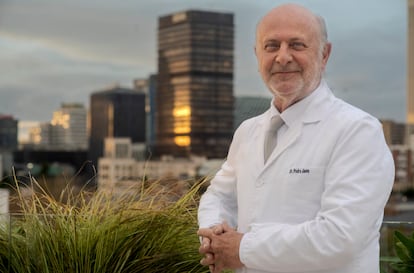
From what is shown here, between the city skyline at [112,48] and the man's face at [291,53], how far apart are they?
61.7 metres

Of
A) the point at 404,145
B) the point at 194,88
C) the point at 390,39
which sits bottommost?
the point at 404,145

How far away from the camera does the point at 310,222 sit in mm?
1092

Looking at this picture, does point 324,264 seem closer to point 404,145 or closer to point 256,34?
point 256,34

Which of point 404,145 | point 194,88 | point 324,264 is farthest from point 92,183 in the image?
point 194,88

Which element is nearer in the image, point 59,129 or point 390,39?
point 59,129

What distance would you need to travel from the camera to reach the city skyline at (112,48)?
65875 mm

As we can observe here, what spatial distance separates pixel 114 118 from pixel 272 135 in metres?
67.9

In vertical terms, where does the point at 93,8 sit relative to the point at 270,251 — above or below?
above

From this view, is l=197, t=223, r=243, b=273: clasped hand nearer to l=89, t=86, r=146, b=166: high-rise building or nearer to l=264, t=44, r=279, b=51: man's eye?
l=264, t=44, r=279, b=51: man's eye

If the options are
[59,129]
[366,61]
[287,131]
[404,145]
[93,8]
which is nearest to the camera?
[287,131]

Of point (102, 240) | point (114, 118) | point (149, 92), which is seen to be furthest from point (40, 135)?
point (102, 240)

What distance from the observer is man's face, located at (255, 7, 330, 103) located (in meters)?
1.16

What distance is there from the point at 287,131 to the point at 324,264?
0.76 ft

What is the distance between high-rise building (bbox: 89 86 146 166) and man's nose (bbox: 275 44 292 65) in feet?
213
